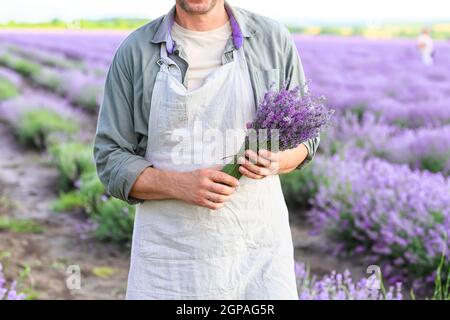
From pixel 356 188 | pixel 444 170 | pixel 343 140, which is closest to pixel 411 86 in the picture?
pixel 343 140

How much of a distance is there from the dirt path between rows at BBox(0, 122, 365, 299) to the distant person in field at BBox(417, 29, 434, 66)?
23.8 ft

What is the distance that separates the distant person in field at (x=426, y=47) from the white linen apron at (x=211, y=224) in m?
10.4

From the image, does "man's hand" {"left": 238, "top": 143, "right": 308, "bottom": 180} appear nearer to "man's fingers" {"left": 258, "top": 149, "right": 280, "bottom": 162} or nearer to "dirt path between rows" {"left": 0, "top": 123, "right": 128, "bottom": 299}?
"man's fingers" {"left": 258, "top": 149, "right": 280, "bottom": 162}

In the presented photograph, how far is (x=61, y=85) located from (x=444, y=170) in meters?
Answer: 8.20

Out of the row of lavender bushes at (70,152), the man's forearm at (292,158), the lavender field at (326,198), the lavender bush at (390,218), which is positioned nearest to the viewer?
the man's forearm at (292,158)

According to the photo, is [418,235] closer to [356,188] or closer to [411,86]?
[356,188]

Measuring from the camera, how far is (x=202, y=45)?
7.12 feet

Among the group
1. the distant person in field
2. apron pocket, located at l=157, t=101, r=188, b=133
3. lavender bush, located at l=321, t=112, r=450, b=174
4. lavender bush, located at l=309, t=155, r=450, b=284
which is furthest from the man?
the distant person in field

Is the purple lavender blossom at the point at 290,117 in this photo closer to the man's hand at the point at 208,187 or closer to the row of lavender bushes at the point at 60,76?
the man's hand at the point at 208,187

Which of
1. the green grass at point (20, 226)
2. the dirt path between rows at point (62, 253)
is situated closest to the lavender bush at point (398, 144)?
the dirt path between rows at point (62, 253)

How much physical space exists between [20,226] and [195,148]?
13.5 ft

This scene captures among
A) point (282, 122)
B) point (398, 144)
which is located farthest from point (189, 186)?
point (398, 144)

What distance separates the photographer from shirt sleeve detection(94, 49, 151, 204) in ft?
6.97

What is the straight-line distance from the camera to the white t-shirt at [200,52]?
216cm
